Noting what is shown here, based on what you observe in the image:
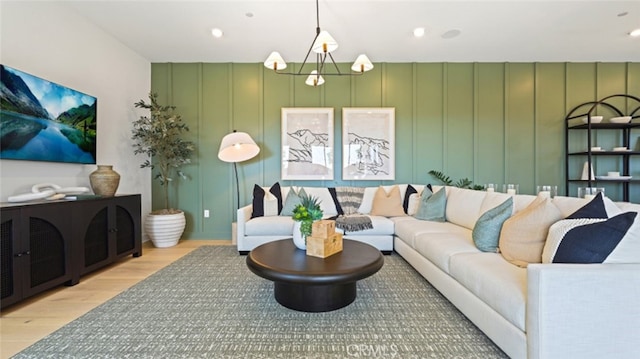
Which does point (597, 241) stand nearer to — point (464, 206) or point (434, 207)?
point (464, 206)

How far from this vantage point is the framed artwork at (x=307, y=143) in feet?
13.9

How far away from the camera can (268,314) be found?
195 centimetres

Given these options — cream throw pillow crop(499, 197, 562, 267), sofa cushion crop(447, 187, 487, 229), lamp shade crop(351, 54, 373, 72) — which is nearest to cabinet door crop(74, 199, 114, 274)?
lamp shade crop(351, 54, 373, 72)

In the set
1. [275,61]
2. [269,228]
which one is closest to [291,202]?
[269,228]

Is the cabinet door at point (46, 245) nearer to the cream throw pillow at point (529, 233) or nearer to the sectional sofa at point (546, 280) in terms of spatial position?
the sectional sofa at point (546, 280)

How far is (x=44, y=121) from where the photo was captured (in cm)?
256

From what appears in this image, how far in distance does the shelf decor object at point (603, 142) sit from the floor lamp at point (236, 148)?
486cm

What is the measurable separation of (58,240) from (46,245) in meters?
0.11

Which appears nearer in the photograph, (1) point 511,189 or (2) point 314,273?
(2) point 314,273

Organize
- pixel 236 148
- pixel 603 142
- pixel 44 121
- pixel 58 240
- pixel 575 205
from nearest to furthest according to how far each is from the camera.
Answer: pixel 575 205 < pixel 58 240 < pixel 44 121 < pixel 236 148 < pixel 603 142

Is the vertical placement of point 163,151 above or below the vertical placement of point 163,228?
above

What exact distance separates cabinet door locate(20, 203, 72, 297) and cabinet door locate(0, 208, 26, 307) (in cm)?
5

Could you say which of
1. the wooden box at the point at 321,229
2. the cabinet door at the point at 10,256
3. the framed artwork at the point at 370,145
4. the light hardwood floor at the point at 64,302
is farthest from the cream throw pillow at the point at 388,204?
the cabinet door at the point at 10,256

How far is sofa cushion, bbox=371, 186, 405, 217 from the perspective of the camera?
3.68m
